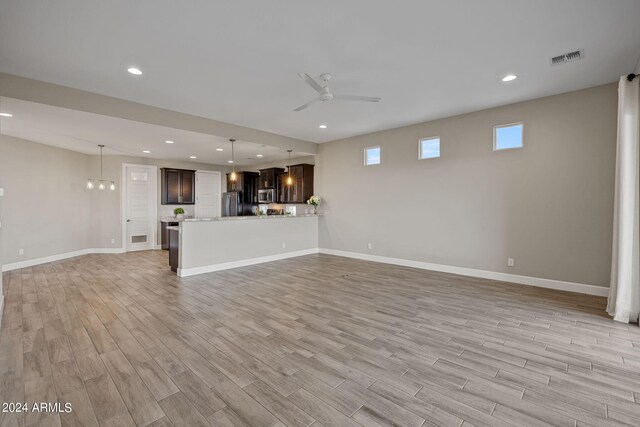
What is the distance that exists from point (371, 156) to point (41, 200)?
7806 millimetres

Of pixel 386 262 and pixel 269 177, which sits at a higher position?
pixel 269 177

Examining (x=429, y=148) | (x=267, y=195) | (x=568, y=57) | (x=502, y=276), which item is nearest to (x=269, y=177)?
(x=267, y=195)

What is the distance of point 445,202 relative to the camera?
5.64 m

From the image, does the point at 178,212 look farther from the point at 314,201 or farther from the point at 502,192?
the point at 502,192

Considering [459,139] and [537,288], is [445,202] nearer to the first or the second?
[459,139]

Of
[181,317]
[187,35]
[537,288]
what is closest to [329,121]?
[187,35]

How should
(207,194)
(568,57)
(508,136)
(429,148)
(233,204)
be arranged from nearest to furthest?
(568,57), (508,136), (429,148), (233,204), (207,194)

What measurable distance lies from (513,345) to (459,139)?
Result: 12.8 feet

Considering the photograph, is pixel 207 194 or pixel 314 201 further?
pixel 207 194

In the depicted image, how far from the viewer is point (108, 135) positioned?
5.72 meters

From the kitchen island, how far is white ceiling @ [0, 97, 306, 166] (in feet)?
5.97

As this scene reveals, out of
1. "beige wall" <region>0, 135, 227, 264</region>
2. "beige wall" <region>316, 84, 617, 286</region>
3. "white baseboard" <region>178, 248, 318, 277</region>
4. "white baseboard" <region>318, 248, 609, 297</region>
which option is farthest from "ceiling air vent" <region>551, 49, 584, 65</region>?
"beige wall" <region>0, 135, 227, 264</region>

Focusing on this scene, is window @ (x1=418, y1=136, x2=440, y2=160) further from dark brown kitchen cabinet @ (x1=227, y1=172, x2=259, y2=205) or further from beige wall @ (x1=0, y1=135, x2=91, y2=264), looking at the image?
beige wall @ (x1=0, y1=135, x2=91, y2=264)

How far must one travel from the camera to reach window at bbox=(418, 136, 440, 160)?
5.77 metres
